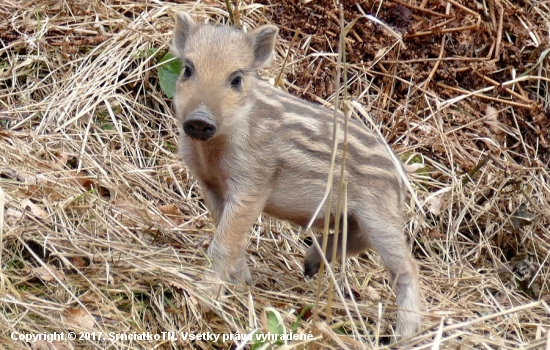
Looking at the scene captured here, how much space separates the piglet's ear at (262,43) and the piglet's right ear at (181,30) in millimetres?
345

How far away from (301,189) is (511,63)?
299 centimetres

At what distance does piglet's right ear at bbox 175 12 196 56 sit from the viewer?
4.76m

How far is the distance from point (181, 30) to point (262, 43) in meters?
0.46

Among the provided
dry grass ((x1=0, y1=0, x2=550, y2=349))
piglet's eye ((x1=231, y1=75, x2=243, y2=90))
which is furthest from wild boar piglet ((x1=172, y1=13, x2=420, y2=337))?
dry grass ((x1=0, y1=0, x2=550, y2=349))

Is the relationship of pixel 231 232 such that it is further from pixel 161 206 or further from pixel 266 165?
pixel 161 206

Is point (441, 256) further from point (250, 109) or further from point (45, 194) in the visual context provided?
point (45, 194)

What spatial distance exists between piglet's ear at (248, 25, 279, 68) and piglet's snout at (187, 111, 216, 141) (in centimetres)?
79

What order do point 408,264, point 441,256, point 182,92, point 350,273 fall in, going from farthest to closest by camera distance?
point 441,256 < point 350,273 < point 408,264 < point 182,92

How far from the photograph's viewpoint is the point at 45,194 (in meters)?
4.99

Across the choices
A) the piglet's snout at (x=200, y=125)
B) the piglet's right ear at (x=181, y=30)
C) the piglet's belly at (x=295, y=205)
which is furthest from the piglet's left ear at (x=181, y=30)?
the piglet's belly at (x=295, y=205)

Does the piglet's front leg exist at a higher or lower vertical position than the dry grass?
higher

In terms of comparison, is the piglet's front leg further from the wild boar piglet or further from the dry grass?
the dry grass

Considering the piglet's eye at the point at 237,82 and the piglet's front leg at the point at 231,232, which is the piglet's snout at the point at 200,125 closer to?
the piglet's eye at the point at 237,82

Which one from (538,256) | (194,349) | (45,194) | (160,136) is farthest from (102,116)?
(538,256)
